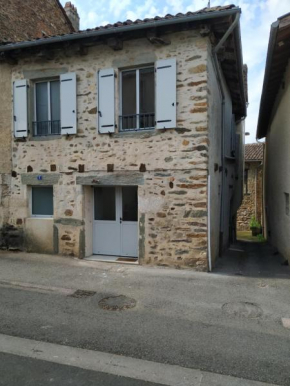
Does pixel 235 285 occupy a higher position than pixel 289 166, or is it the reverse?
pixel 289 166

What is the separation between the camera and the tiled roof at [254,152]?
69.7ft

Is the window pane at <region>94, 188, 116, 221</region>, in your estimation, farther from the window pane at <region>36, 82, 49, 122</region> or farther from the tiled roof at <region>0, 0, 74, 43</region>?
the tiled roof at <region>0, 0, 74, 43</region>

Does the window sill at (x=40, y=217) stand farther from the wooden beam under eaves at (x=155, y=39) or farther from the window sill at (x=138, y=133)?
the wooden beam under eaves at (x=155, y=39)

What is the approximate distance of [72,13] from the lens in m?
13.2

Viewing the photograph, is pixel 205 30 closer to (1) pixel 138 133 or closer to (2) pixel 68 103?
(1) pixel 138 133

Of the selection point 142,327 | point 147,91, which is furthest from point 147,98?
point 142,327

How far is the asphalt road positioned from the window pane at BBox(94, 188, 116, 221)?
15.4 ft

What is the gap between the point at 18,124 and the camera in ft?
26.1

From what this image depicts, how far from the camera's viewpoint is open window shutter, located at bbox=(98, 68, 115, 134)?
712 centimetres

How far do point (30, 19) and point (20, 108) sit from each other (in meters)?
4.62

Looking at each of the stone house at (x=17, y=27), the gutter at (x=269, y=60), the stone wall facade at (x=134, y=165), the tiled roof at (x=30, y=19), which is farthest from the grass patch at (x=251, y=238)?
the tiled roof at (x=30, y=19)

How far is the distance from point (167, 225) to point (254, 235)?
550 inches

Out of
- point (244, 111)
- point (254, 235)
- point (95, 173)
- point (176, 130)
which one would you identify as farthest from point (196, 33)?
point (254, 235)

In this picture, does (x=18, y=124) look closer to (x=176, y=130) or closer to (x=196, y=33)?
(x=176, y=130)
